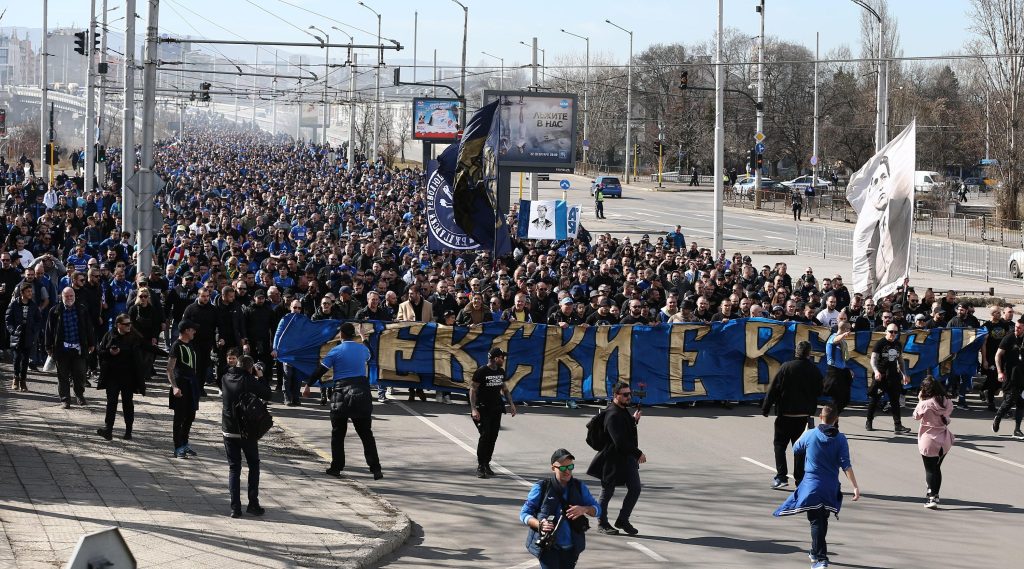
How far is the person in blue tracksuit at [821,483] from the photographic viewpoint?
1035 centimetres

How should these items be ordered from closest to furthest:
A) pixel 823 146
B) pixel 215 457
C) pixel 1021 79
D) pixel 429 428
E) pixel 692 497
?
pixel 692 497 < pixel 215 457 < pixel 429 428 < pixel 1021 79 < pixel 823 146

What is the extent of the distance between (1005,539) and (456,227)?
12.5m

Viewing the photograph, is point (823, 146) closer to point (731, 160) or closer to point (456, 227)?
point (731, 160)

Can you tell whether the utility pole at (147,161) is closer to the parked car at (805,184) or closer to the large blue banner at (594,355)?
the large blue banner at (594,355)

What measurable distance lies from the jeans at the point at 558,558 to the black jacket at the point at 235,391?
3895 millimetres

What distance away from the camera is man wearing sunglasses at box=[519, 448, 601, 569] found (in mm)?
8570

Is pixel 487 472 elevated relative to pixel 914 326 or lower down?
lower down

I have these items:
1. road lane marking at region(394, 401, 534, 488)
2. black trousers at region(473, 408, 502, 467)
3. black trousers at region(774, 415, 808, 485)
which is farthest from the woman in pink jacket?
black trousers at region(473, 408, 502, 467)

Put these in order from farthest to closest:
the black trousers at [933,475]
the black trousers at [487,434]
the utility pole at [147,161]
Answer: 1. the utility pole at [147,161]
2. the black trousers at [487,434]
3. the black trousers at [933,475]

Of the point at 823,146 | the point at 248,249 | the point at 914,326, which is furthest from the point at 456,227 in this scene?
the point at 823,146

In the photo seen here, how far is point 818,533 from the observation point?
1034 centimetres

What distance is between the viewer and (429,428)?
16219 mm

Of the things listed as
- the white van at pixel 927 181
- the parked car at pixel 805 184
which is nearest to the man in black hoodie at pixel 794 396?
the white van at pixel 927 181

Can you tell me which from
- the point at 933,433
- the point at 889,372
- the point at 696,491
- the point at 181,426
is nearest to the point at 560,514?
the point at 696,491
